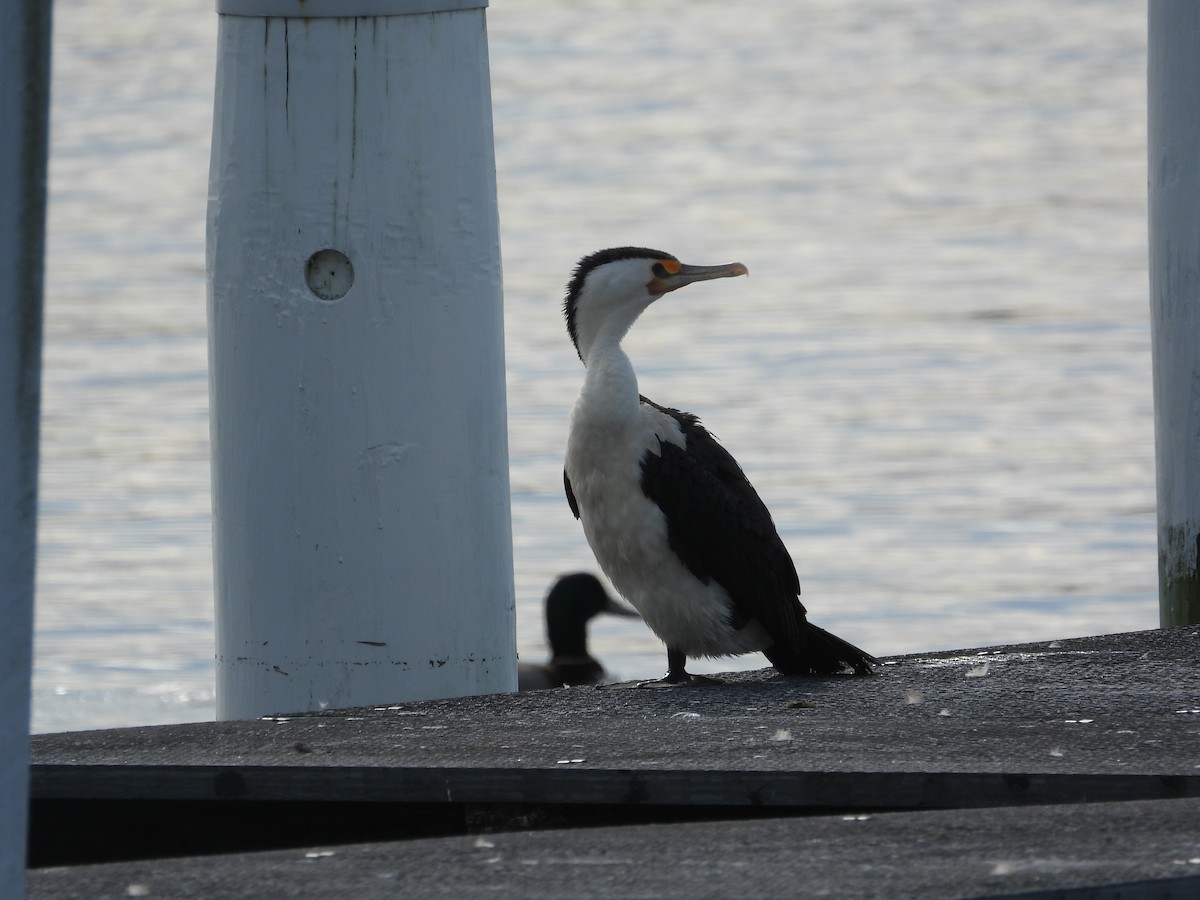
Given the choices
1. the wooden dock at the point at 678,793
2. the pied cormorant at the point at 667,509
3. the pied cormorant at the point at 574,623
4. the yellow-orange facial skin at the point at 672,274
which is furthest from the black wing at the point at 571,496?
the pied cormorant at the point at 574,623

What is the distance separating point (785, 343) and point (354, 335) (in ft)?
32.8

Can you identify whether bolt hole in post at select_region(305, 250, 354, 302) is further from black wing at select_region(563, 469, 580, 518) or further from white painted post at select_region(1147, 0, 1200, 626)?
white painted post at select_region(1147, 0, 1200, 626)

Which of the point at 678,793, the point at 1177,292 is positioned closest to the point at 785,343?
the point at 1177,292

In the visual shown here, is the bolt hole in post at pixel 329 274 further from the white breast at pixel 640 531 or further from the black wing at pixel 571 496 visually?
the black wing at pixel 571 496

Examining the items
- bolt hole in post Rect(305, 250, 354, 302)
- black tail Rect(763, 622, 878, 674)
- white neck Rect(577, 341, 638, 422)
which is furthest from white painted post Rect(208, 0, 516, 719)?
black tail Rect(763, 622, 878, 674)

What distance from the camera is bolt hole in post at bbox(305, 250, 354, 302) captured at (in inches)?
203

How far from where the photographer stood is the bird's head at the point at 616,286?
Result: 18.4ft

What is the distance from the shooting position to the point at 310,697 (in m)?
5.25

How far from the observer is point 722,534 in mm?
5441

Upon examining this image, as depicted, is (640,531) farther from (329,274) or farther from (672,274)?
(329,274)

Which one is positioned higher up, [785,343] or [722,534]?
[785,343]

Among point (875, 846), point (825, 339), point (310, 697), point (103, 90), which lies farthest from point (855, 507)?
point (103, 90)

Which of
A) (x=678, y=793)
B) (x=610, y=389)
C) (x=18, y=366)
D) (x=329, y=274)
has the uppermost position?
(x=329, y=274)

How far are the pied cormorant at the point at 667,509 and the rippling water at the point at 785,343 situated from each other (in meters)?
4.08
